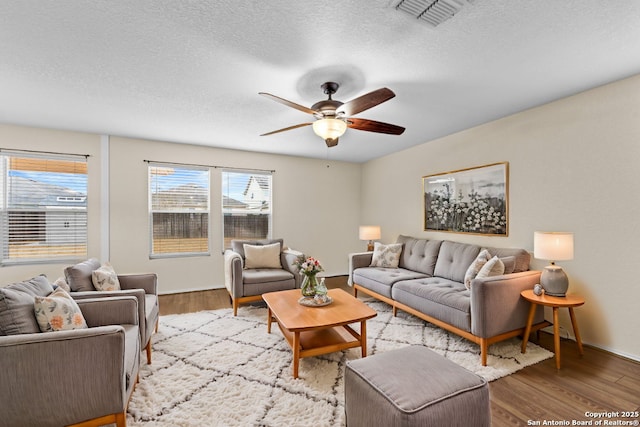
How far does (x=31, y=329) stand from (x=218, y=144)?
354 centimetres

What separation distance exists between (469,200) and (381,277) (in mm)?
1560

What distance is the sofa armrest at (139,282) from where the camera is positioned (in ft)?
9.51

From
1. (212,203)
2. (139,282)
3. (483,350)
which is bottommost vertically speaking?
(483,350)

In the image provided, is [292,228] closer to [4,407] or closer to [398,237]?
[398,237]

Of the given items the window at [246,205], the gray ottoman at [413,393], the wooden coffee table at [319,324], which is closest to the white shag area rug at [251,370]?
the wooden coffee table at [319,324]

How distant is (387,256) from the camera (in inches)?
171

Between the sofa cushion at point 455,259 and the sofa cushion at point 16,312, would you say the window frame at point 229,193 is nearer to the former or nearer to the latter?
the sofa cushion at point 455,259

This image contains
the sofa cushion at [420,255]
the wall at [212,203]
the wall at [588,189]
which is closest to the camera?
the wall at [588,189]

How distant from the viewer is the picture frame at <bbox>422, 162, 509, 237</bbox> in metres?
3.51

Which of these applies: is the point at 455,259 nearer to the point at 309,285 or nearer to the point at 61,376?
the point at 309,285

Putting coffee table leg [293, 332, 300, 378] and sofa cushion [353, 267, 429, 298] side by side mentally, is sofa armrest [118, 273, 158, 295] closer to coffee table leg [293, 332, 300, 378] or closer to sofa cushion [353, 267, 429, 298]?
coffee table leg [293, 332, 300, 378]

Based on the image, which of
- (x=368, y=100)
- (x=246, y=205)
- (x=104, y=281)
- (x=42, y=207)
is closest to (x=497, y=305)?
(x=368, y=100)

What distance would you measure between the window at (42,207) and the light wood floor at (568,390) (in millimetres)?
5131

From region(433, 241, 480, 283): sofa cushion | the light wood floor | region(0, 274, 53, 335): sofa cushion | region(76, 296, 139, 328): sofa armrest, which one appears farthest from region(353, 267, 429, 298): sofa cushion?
region(0, 274, 53, 335): sofa cushion
